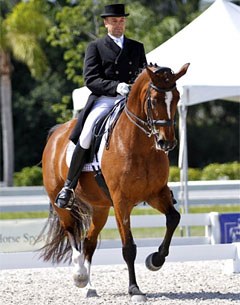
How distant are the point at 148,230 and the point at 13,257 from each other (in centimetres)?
830

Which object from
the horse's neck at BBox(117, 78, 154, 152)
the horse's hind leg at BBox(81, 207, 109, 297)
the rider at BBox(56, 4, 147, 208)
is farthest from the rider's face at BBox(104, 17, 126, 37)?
the horse's hind leg at BBox(81, 207, 109, 297)

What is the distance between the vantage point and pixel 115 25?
28.6ft

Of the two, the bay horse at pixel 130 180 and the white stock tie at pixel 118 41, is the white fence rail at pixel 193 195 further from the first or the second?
the white stock tie at pixel 118 41

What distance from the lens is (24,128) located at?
40469mm

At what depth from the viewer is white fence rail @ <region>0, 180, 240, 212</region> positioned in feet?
50.8

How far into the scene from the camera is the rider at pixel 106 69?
865 cm

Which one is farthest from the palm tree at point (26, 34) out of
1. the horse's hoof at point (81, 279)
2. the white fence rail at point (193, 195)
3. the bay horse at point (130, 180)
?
the horse's hoof at point (81, 279)

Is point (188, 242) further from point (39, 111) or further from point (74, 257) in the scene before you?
point (39, 111)

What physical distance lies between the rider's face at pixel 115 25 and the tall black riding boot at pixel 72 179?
116 centimetres

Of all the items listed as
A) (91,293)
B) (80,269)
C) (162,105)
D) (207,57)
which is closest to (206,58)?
(207,57)

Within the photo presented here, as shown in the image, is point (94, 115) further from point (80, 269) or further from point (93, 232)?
point (80, 269)

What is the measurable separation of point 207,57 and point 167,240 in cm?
530

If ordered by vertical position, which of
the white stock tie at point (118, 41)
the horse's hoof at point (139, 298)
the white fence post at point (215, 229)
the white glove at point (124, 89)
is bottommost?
the white fence post at point (215, 229)

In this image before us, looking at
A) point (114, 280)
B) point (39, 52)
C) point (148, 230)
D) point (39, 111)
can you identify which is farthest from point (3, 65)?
point (114, 280)
